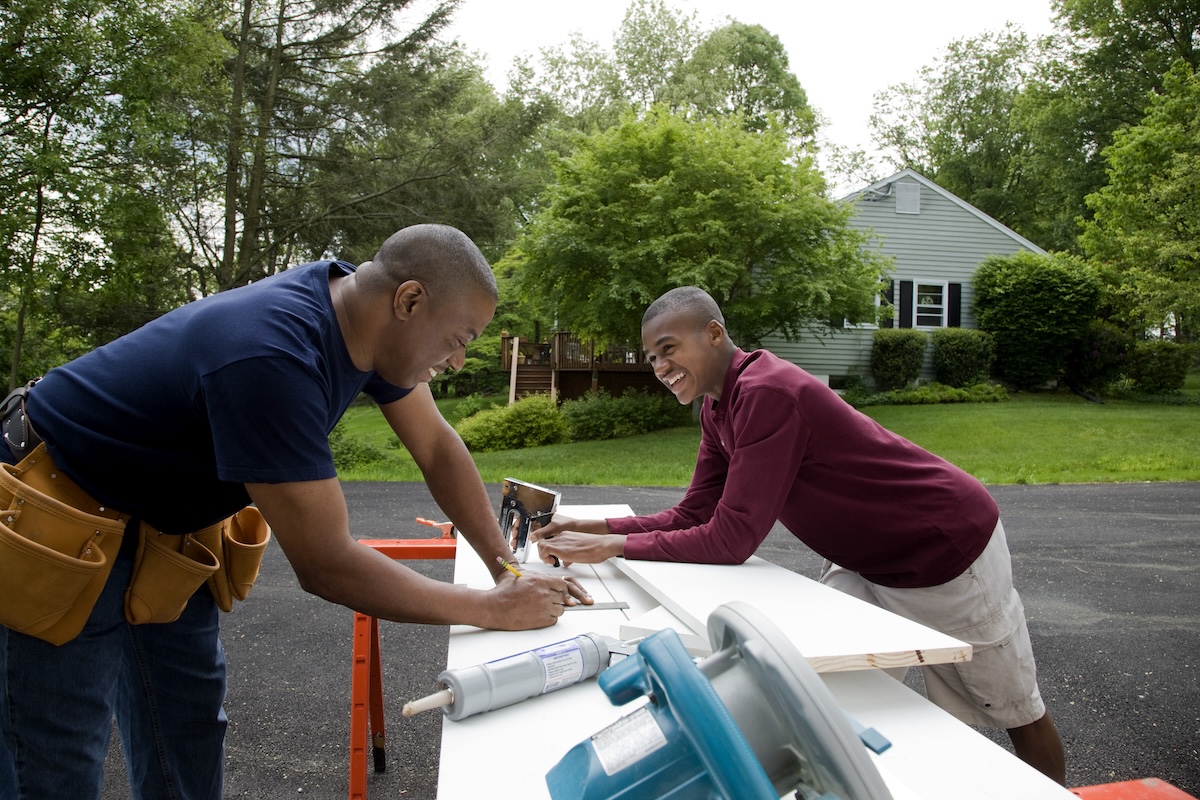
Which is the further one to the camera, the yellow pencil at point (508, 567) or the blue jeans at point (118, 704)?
the yellow pencil at point (508, 567)

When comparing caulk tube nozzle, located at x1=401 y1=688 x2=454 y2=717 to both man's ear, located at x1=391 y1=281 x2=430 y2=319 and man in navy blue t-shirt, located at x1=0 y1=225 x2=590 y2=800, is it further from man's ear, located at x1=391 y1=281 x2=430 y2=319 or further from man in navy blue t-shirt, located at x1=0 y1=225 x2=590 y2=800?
man's ear, located at x1=391 y1=281 x2=430 y2=319

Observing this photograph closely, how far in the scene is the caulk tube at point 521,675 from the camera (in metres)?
1.45

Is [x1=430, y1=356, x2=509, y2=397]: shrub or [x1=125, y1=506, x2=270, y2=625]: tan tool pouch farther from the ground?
[x1=125, y1=506, x2=270, y2=625]: tan tool pouch

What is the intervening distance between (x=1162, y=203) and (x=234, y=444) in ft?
66.2

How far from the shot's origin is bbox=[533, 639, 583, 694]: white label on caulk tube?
155cm

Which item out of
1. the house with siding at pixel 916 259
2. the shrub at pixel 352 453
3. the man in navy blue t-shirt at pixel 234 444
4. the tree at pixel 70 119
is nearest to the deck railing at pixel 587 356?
the house with siding at pixel 916 259

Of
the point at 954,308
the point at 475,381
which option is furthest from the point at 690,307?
the point at 475,381

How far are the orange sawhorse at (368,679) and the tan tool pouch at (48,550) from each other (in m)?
0.73

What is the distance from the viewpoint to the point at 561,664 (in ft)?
5.14

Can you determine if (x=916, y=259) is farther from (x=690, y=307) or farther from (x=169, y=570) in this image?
(x=169, y=570)

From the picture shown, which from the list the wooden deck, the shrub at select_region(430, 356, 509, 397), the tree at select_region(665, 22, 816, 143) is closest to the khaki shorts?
the wooden deck

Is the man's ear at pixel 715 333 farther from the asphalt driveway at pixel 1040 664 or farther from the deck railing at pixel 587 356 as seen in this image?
the deck railing at pixel 587 356

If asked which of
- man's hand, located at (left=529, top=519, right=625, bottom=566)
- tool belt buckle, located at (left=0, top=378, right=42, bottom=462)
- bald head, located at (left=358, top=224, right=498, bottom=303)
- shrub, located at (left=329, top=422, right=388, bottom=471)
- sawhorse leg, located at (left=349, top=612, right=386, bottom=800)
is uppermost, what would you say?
bald head, located at (left=358, top=224, right=498, bottom=303)

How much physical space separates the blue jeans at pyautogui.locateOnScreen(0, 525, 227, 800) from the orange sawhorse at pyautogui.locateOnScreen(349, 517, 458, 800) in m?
0.45
